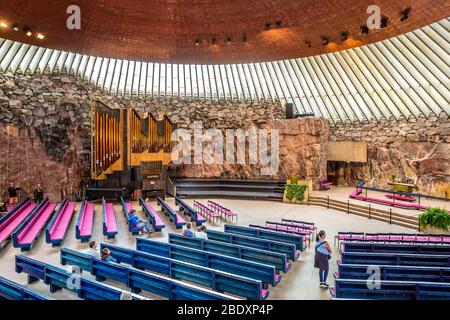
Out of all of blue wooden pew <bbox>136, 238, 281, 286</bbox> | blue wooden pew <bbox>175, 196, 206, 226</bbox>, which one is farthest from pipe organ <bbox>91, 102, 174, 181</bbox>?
blue wooden pew <bbox>136, 238, 281, 286</bbox>

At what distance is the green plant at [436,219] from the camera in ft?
28.6

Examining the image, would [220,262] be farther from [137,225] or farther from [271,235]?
[137,225]

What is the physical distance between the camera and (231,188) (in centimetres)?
1664

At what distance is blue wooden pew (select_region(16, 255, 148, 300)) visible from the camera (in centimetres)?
385

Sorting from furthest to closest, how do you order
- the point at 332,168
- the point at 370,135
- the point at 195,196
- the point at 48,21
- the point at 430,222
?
the point at 332,168 < the point at 370,135 < the point at 195,196 < the point at 48,21 < the point at 430,222

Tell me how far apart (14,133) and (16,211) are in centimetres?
513

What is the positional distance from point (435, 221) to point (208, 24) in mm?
9642

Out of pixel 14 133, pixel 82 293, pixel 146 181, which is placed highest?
pixel 14 133

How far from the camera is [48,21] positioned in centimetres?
1048

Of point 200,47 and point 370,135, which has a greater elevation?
point 200,47

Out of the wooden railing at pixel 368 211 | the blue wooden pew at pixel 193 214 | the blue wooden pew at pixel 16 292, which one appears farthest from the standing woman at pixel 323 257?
the wooden railing at pixel 368 211

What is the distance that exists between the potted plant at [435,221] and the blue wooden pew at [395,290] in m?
5.55
